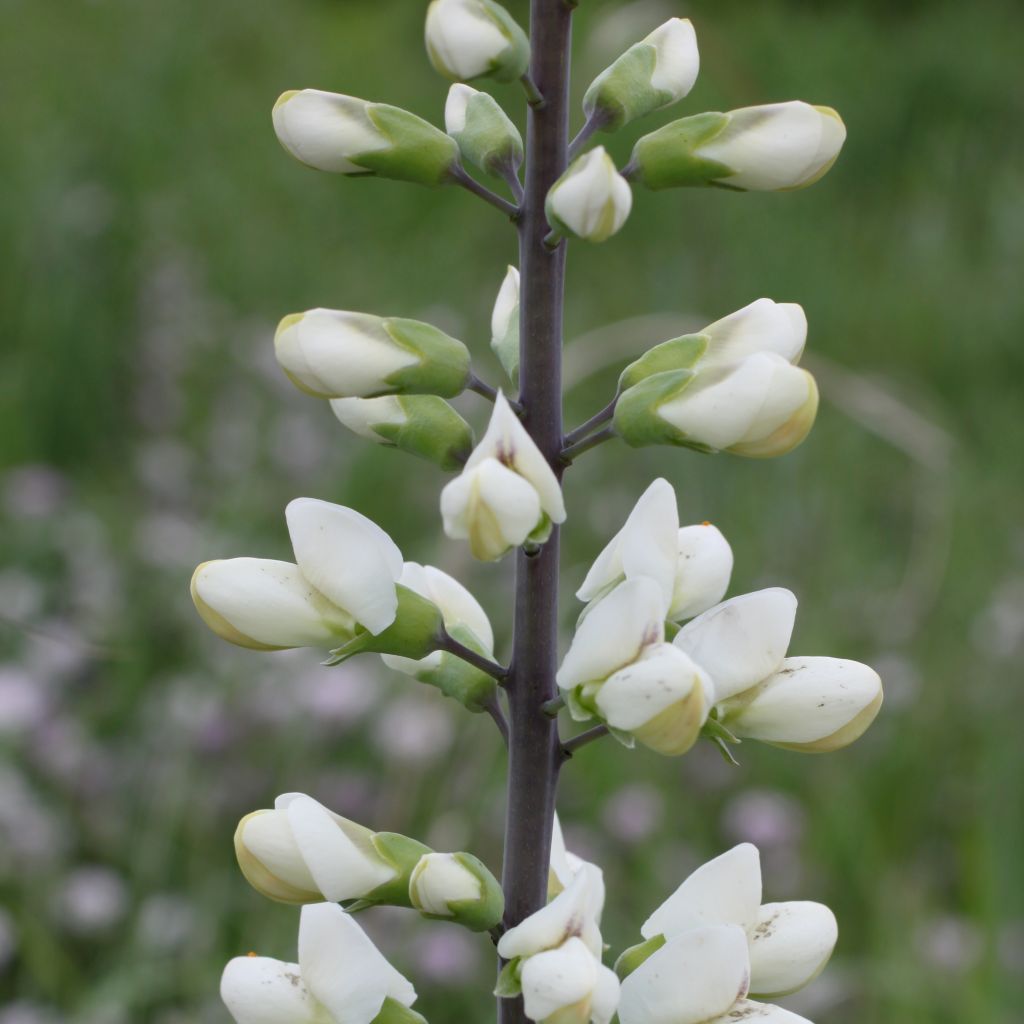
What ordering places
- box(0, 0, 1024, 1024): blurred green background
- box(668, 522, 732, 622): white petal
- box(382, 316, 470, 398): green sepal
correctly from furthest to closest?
box(0, 0, 1024, 1024): blurred green background
box(668, 522, 732, 622): white petal
box(382, 316, 470, 398): green sepal

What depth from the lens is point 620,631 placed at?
897 millimetres

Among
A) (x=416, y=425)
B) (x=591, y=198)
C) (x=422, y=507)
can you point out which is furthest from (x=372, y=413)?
(x=422, y=507)

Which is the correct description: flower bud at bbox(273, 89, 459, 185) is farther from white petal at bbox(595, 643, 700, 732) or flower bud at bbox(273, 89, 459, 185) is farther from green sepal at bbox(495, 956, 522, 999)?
green sepal at bbox(495, 956, 522, 999)

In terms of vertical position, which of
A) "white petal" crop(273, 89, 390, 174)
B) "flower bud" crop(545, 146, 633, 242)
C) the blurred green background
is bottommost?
the blurred green background

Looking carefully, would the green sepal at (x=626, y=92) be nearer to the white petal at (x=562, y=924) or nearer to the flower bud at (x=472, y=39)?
the flower bud at (x=472, y=39)

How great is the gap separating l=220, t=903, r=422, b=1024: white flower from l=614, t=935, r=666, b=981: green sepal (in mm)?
150

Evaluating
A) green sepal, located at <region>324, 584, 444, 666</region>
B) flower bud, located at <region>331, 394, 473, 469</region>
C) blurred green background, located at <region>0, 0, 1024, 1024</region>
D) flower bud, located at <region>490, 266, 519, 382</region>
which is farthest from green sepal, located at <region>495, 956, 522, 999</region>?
blurred green background, located at <region>0, 0, 1024, 1024</region>

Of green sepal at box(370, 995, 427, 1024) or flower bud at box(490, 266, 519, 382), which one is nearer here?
green sepal at box(370, 995, 427, 1024)

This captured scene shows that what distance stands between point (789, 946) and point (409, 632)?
35cm

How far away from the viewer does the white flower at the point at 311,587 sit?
95 cm

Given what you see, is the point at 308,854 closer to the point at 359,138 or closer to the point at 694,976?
the point at 694,976

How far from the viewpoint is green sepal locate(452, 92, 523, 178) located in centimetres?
99

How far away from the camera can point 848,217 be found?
5.71 meters

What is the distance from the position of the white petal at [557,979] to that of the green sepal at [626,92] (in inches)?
22.2
